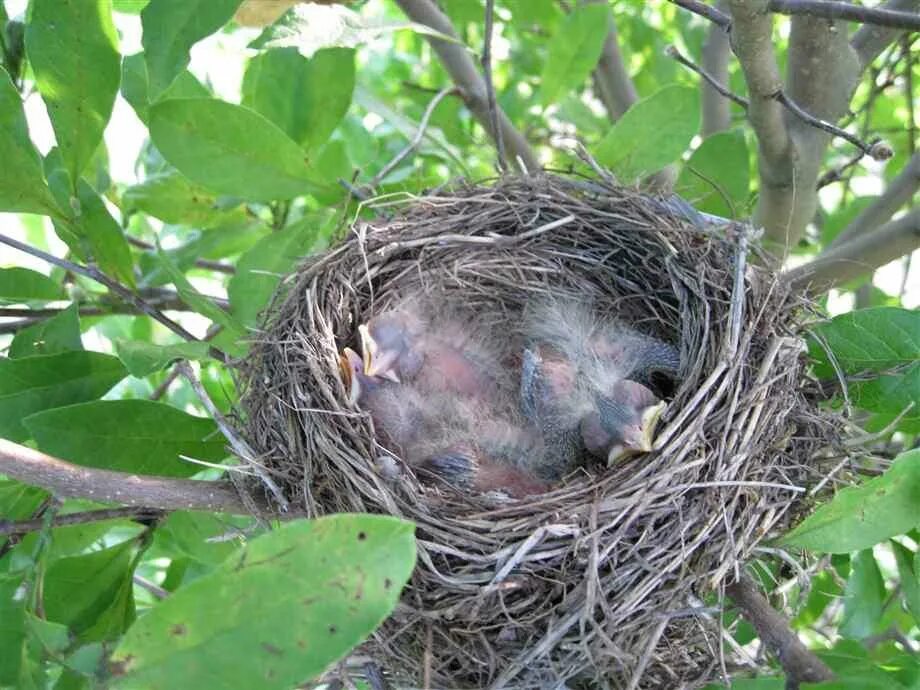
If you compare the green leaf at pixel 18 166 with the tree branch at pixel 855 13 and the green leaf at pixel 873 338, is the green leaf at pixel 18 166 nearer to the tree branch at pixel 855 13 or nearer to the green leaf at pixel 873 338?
the tree branch at pixel 855 13

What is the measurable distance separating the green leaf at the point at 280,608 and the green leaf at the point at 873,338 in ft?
2.94

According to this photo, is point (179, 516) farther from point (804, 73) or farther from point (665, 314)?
point (804, 73)

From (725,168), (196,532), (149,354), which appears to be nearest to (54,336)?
(149,354)

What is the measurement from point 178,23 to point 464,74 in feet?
2.79

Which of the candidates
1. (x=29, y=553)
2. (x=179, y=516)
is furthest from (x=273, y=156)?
(x=29, y=553)

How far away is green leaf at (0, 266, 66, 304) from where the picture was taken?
1551 millimetres

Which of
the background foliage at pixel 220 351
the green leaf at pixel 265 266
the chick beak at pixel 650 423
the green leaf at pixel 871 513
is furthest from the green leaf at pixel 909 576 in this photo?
the green leaf at pixel 265 266

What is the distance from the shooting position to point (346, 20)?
5.06 feet

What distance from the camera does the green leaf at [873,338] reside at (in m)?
1.37

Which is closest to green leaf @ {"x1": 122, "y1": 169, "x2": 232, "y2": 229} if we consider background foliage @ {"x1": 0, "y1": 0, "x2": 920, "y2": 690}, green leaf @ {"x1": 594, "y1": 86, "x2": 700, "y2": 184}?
background foliage @ {"x1": 0, "y1": 0, "x2": 920, "y2": 690}

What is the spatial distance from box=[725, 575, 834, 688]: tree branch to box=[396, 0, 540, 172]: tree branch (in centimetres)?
97

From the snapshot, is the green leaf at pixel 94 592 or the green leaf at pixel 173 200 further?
→ the green leaf at pixel 173 200

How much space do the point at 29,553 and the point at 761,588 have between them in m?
1.14

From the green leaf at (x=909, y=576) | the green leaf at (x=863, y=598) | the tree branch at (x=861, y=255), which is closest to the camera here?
the green leaf at (x=909, y=576)
